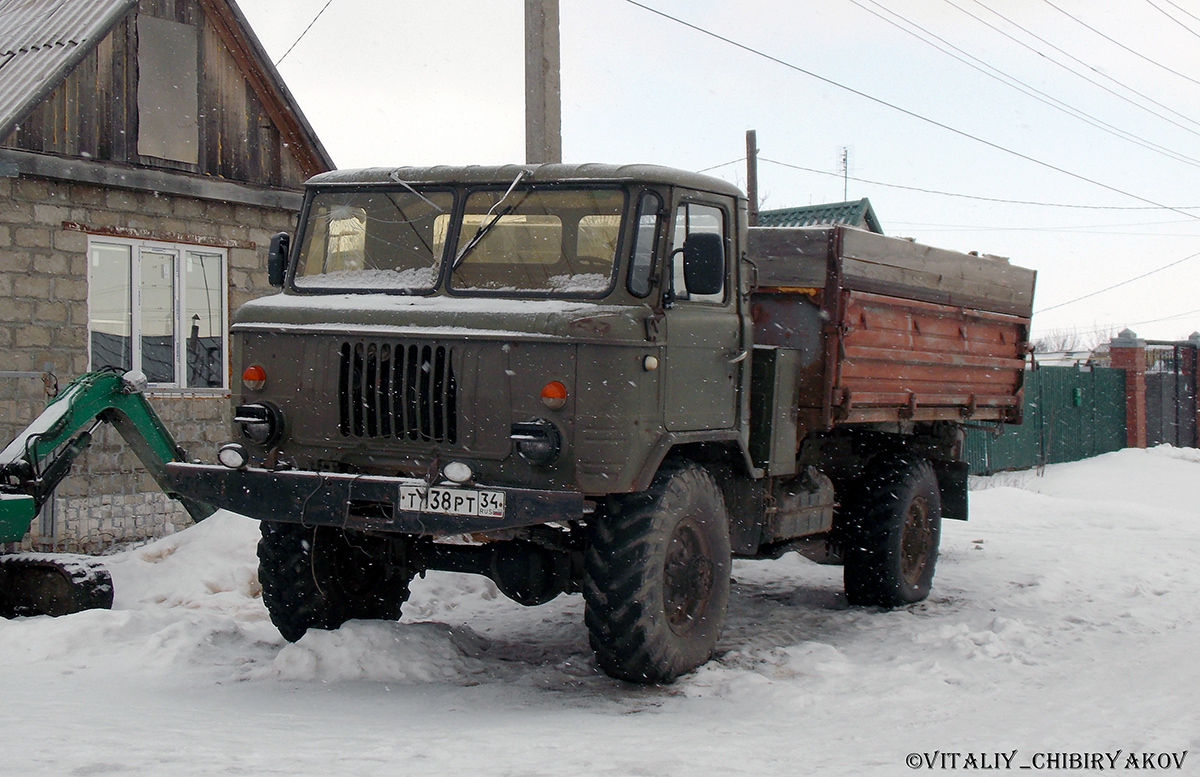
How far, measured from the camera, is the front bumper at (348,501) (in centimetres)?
535

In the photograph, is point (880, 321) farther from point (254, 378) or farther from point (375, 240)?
point (254, 378)

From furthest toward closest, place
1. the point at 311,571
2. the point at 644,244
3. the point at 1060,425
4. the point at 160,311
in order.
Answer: the point at 1060,425
the point at 160,311
the point at 311,571
the point at 644,244

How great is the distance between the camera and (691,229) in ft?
20.5

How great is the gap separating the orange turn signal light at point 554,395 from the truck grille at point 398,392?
0.45 metres

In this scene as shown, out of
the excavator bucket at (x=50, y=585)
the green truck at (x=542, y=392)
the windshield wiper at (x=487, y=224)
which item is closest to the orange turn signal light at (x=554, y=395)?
the green truck at (x=542, y=392)

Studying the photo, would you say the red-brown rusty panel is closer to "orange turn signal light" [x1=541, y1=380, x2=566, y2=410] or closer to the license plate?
"orange turn signal light" [x1=541, y1=380, x2=566, y2=410]

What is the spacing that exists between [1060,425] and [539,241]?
689 inches

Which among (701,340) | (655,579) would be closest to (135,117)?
(701,340)

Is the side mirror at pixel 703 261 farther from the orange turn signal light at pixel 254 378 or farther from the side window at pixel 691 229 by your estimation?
the orange turn signal light at pixel 254 378

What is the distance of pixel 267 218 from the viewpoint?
1217 cm

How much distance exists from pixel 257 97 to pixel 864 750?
973 centimetres

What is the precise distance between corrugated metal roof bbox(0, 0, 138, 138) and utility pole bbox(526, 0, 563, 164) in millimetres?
3708

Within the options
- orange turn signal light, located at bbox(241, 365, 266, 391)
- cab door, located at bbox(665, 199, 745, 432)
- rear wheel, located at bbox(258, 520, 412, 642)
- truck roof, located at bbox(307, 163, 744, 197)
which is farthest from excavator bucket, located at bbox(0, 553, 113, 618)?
cab door, located at bbox(665, 199, 745, 432)

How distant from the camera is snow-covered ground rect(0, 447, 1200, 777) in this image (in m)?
4.42
